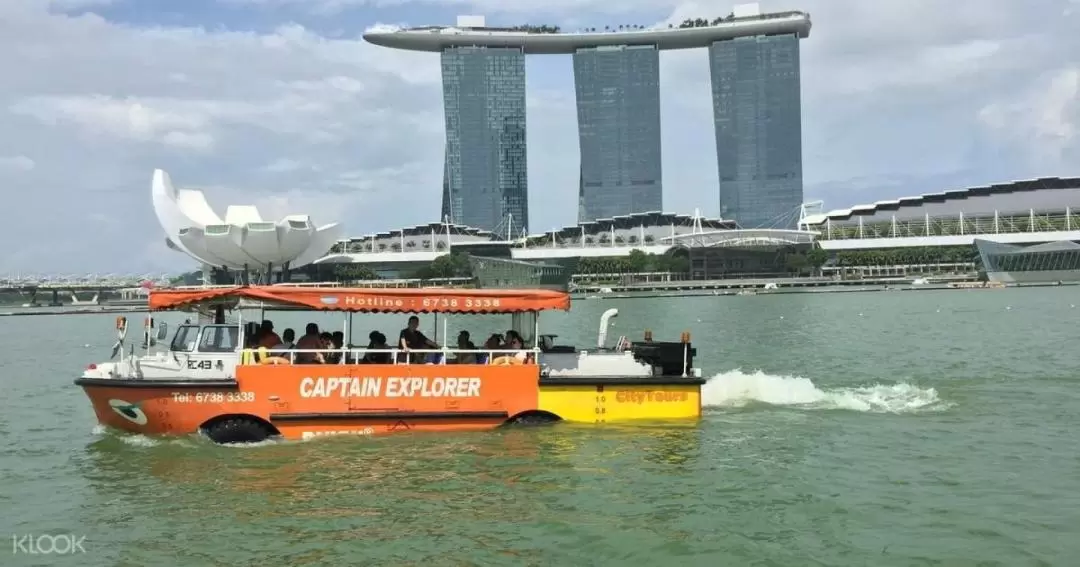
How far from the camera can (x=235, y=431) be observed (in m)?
13.0

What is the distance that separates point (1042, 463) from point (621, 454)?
17.2ft

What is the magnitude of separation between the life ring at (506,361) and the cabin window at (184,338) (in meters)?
4.21

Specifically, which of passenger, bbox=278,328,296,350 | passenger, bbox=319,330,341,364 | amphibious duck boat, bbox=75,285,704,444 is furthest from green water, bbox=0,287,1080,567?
passenger, bbox=278,328,296,350

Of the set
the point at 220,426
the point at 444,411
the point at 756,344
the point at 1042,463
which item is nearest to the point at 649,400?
the point at 444,411

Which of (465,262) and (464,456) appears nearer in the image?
(464,456)

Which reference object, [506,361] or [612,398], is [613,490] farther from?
[506,361]

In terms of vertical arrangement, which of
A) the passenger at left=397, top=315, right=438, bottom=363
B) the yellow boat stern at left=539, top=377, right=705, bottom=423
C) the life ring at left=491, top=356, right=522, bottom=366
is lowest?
the yellow boat stern at left=539, top=377, right=705, bottom=423

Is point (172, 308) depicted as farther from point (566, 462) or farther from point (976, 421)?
point (976, 421)

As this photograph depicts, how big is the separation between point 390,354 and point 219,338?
96.1 inches

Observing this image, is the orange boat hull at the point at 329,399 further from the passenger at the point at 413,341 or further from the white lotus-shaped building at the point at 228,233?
the white lotus-shaped building at the point at 228,233

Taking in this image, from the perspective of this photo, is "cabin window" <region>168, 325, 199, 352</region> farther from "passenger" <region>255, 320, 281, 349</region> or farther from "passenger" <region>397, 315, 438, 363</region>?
"passenger" <region>397, 315, 438, 363</region>

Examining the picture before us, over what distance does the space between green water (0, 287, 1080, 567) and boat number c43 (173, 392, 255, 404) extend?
1.76ft

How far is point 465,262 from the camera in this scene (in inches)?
5512

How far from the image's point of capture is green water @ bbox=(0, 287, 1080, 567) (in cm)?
894
